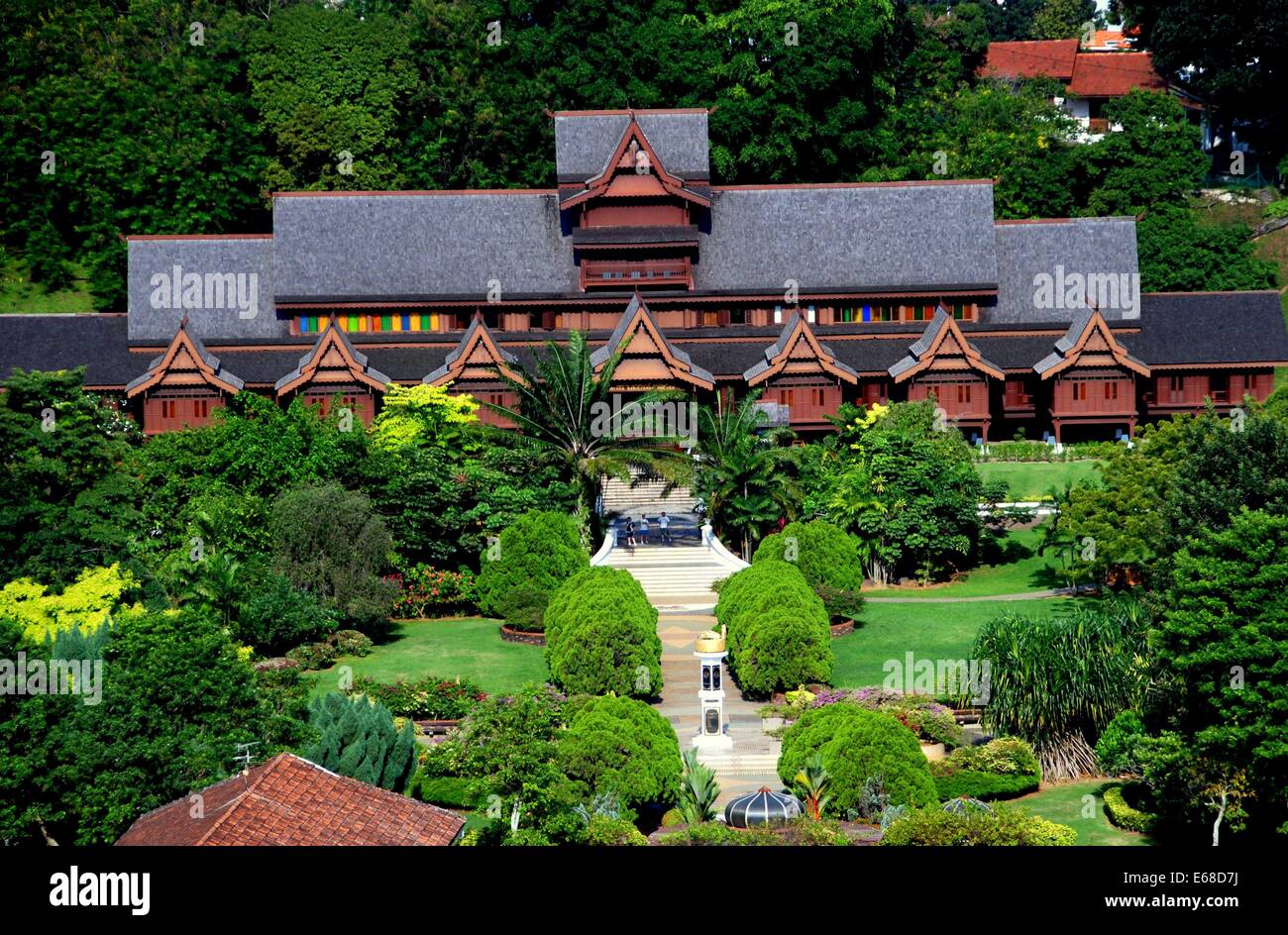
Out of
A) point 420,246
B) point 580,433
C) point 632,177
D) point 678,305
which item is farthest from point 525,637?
point 632,177

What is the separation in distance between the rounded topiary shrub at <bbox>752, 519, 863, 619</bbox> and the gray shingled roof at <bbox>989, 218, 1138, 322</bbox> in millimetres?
26105

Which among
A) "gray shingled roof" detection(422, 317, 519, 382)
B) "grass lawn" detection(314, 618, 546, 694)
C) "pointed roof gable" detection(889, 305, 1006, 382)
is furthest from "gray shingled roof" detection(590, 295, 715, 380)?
"grass lawn" detection(314, 618, 546, 694)

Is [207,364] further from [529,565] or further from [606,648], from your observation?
[606,648]

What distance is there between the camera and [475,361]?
7231 cm

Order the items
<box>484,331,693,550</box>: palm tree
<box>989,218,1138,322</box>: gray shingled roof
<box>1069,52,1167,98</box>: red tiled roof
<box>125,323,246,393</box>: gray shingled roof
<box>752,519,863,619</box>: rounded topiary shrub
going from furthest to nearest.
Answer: <box>1069,52,1167,98</box>: red tiled roof < <box>989,218,1138,322</box>: gray shingled roof < <box>125,323,246,393</box>: gray shingled roof < <box>484,331,693,550</box>: palm tree < <box>752,519,863,619</box>: rounded topiary shrub

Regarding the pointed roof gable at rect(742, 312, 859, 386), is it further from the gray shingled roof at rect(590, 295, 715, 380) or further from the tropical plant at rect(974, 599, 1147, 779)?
the tropical plant at rect(974, 599, 1147, 779)

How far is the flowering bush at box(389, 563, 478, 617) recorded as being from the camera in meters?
57.2

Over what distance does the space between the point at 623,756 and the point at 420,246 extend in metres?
45.0

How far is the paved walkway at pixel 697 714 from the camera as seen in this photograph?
41469 millimetres

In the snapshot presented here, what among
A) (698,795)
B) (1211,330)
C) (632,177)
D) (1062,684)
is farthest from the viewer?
(632,177)

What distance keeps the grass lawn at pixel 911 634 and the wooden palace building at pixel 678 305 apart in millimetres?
17560

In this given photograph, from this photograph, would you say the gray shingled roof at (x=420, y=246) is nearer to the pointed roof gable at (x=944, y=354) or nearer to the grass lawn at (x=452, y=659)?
the pointed roof gable at (x=944, y=354)

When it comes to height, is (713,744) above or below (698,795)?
above

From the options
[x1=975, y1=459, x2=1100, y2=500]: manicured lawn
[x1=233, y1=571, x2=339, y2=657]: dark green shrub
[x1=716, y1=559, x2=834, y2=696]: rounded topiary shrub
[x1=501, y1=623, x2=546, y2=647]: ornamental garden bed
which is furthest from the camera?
[x1=975, y1=459, x2=1100, y2=500]: manicured lawn
